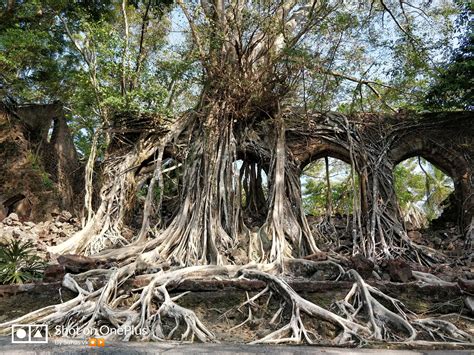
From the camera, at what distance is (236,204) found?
17.1 feet

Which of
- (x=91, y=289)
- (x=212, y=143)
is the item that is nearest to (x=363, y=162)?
(x=212, y=143)

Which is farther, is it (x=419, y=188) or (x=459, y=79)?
(x=419, y=188)

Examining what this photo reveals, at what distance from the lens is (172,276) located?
3.63m

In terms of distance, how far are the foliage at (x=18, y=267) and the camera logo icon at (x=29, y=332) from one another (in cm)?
139

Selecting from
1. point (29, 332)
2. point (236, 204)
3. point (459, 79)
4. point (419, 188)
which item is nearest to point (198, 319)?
point (29, 332)

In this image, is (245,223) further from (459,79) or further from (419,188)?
(419,188)

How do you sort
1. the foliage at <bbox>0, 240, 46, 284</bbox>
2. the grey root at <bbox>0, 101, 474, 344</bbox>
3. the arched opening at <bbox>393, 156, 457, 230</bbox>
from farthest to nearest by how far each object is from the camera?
the arched opening at <bbox>393, 156, 457, 230</bbox>, the foliage at <bbox>0, 240, 46, 284</bbox>, the grey root at <bbox>0, 101, 474, 344</bbox>

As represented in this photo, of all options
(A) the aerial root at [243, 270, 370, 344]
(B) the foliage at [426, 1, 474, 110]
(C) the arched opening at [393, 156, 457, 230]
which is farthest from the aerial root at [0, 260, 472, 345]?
(C) the arched opening at [393, 156, 457, 230]

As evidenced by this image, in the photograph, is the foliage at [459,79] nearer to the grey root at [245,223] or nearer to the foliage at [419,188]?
the grey root at [245,223]

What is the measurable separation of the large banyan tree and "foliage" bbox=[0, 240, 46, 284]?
0.41 m

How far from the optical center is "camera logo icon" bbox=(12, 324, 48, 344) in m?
2.46

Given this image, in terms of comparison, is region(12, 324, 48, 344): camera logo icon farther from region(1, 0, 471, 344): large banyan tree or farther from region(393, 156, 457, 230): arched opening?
region(393, 156, 457, 230): arched opening

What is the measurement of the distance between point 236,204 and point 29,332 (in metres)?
2.98

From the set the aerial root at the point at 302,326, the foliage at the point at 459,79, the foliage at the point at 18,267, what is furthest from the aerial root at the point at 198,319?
the foliage at the point at 459,79
